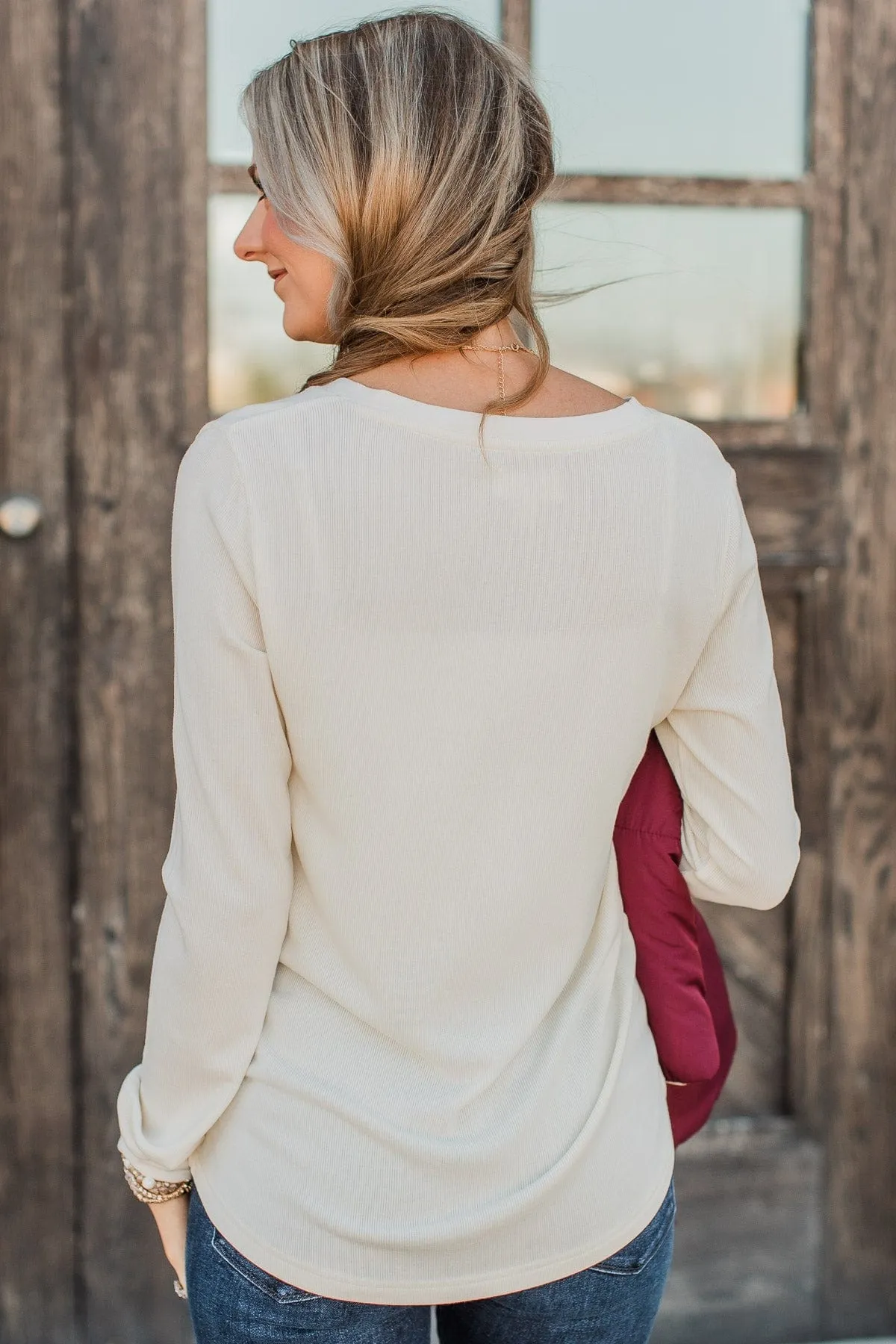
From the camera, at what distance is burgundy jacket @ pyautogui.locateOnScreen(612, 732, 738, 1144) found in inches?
41.1

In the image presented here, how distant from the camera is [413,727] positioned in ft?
2.76

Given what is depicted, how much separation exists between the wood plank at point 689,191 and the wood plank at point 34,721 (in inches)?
27.5

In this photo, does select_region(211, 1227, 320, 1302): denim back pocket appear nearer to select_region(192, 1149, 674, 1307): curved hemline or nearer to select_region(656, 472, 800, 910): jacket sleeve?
select_region(192, 1149, 674, 1307): curved hemline

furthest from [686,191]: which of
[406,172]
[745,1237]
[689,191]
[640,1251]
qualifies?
[745,1237]

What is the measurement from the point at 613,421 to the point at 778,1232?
1488mm

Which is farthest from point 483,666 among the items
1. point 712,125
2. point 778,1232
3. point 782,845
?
point 778,1232

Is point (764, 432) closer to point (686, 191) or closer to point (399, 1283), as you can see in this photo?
point (686, 191)

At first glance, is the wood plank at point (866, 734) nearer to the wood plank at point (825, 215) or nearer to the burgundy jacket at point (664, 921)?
the wood plank at point (825, 215)

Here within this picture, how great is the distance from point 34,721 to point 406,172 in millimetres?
1100

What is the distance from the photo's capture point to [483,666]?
2.77ft

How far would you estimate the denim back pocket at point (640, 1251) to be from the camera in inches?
37.8

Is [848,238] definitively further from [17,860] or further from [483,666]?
[17,860]

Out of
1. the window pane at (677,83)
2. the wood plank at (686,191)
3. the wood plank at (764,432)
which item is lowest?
the wood plank at (764,432)

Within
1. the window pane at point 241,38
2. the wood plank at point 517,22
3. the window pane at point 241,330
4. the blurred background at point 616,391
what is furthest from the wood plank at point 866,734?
the window pane at point 241,330
